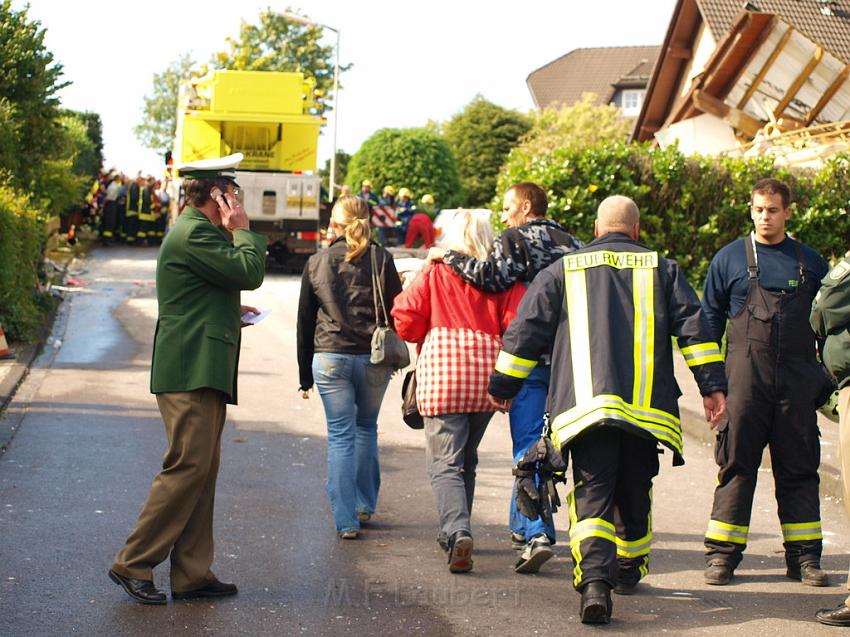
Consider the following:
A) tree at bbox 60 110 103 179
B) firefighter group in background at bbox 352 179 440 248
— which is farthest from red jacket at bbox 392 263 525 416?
tree at bbox 60 110 103 179

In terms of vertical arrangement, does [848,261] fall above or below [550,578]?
above

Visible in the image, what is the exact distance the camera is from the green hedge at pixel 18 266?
13469 mm

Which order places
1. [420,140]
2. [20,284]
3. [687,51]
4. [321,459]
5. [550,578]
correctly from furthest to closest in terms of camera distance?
[420,140] < [687,51] < [20,284] < [321,459] < [550,578]

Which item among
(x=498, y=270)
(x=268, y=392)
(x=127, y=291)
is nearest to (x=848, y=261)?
(x=498, y=270)

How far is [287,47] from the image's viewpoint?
51469 mm

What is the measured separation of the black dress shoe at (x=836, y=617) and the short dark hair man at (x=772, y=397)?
0.71 meters

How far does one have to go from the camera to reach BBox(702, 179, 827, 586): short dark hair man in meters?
6.57

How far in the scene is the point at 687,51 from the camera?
3166 centimetres

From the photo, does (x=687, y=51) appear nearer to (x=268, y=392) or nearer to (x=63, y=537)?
(x=268, y=392)

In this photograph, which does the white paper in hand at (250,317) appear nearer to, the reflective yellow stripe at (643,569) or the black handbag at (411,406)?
the black handbag at (411,406)

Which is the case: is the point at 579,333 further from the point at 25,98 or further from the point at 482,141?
the point at 482,141

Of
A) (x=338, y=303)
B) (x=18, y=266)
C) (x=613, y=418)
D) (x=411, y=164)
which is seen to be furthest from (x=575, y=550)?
(x=411, y=164)

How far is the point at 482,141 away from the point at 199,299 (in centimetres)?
4528

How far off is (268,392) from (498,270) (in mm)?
6034
